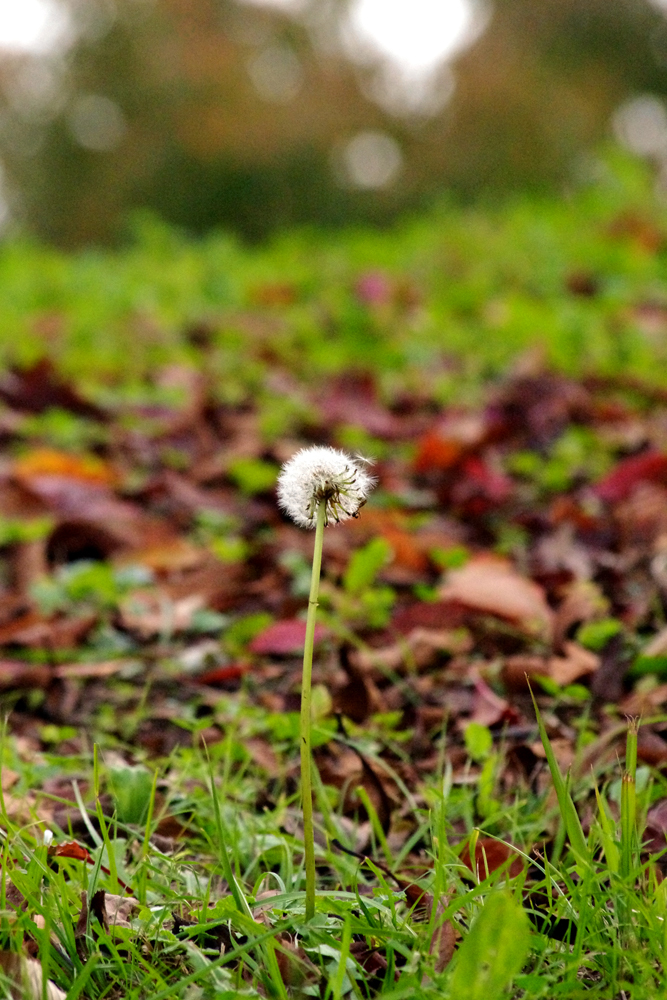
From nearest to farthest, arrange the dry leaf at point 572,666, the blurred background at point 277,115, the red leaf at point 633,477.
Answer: the dry leaf at point 572,666 < the red leaf at point 633,477 < the blurred background at point 277,115

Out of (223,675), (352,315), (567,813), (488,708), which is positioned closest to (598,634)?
(488,708)

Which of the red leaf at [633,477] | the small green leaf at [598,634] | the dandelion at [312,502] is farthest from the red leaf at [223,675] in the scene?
the red leaf at [633,477]

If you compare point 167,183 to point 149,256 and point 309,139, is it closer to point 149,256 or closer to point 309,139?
point 309,139

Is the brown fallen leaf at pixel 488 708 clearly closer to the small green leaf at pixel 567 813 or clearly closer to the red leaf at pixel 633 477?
the small green leaf at pixel 567 813

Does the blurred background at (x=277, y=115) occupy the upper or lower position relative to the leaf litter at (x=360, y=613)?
upper

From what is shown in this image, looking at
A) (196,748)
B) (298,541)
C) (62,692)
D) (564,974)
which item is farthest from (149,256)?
(564,974)

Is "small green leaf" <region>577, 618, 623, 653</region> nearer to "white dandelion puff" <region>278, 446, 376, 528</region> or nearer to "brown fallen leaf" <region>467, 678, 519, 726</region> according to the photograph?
"brown fallen leaf" <region>467, 678, 519, 726</region>

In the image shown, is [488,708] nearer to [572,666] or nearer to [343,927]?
[572,666]
